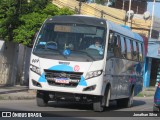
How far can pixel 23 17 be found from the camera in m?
26.0

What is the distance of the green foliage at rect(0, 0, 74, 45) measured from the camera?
2573 centimetres

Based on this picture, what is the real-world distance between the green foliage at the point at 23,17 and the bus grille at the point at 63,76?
30.1ft

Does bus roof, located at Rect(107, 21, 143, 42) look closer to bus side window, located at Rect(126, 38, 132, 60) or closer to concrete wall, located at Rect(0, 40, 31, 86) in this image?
bus side window, located at Rect(126, 38, 132, 60)

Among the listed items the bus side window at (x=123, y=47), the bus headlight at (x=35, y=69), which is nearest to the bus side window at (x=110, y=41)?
the bus side window at (x=123, y=47)

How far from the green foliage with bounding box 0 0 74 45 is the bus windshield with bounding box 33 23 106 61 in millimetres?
8324

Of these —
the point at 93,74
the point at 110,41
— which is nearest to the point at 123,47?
the point at 110,41

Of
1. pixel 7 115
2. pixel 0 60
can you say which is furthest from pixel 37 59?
pixel 0 60

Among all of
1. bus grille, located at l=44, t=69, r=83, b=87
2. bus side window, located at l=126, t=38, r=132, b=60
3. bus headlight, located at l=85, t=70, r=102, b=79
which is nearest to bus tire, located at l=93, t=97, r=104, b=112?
bus headlight, located at l=85, t=70, r=102, b=79

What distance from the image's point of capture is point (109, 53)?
17391 millimetres

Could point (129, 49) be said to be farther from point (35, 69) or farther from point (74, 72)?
point (35, 69)

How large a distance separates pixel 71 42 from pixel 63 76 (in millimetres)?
1246

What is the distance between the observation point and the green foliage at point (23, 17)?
25.7m

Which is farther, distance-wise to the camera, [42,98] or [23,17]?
[23,17]

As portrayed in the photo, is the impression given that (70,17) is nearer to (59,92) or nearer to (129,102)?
(59,92)
